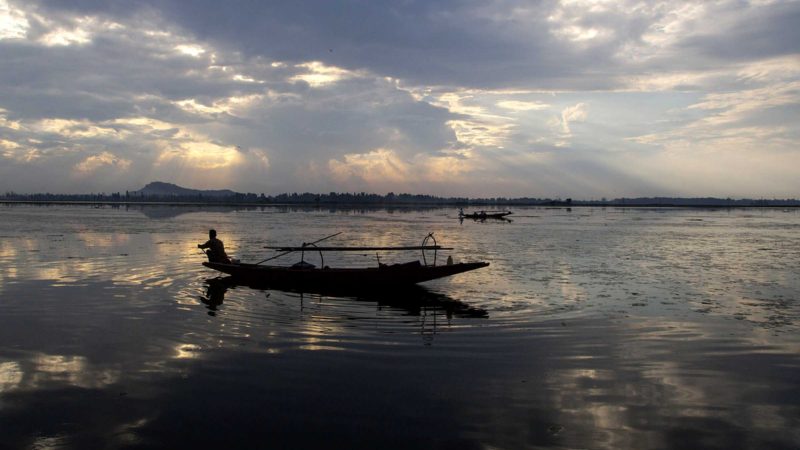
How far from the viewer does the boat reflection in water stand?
15.6 m

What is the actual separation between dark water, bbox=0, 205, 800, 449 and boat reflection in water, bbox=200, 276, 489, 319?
0.14m

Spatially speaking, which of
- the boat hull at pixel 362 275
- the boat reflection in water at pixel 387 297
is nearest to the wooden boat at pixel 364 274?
the boat hull at pixel 362 275

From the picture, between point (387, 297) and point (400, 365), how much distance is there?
7610 mm

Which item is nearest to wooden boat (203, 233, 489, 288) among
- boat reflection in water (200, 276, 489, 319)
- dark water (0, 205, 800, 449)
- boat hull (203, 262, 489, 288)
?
boat hull (203, 262, 489, 288)

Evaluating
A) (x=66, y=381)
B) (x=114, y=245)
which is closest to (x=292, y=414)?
(x=66, y=381)

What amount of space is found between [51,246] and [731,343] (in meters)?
34.0

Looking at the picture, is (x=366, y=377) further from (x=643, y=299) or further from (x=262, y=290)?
(x=643, y=299)

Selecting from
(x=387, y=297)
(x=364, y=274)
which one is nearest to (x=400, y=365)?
(x=387, y=297)

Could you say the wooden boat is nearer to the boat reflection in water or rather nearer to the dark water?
the boat reflection in water

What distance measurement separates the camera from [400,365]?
33.5ft

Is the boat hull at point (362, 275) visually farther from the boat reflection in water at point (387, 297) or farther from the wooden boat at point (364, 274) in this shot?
the boat reflection in water at point (387, 297)

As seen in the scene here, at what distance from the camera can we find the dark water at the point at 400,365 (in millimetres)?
7340

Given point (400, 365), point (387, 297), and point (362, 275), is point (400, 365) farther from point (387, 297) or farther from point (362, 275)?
point (362, 275)

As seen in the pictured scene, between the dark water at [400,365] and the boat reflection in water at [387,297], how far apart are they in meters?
0.14
